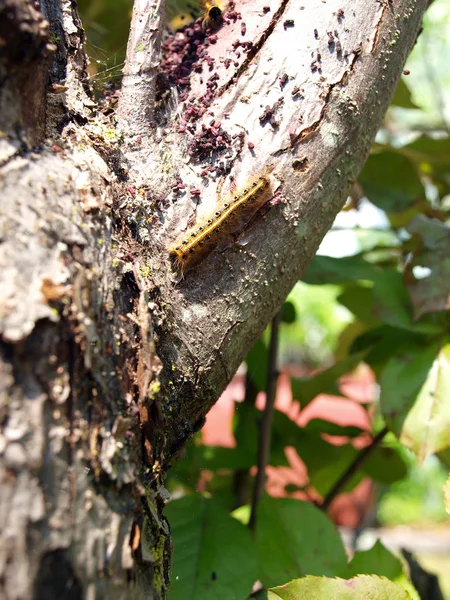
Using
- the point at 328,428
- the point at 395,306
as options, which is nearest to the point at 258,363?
the point at 328,428

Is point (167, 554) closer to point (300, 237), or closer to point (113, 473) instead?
point (113, 473)

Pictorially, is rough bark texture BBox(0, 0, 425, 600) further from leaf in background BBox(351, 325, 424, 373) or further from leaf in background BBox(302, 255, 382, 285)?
leaf in background BBox(351, 325, 424, 373)

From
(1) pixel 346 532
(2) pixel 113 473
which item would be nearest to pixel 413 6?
(2) pixel 113 473

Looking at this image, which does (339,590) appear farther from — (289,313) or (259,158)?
(289,313)

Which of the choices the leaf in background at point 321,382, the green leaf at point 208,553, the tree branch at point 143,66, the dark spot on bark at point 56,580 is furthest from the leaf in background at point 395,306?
the dark spot on bark at point 56,580

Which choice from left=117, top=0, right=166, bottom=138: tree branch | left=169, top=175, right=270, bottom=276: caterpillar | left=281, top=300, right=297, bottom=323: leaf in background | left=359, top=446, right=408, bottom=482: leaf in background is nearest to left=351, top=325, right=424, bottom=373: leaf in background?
left=281, top=300, right=297, bottom=323: leaf in background

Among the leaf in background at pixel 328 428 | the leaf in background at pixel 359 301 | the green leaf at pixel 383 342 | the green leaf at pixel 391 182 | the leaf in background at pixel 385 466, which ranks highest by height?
the green leaf at pixel 391 182

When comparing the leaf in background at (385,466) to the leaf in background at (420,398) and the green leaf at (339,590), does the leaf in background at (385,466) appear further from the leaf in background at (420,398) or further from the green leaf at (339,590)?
the green leaf at (339,590)
